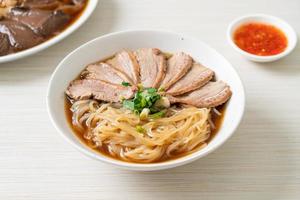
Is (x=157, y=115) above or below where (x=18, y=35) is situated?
above

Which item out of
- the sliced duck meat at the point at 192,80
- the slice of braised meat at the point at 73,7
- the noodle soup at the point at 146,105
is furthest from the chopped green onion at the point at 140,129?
the slice of braised meat at the point at 73,7

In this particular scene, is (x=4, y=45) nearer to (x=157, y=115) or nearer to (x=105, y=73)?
(x=105, y=73)

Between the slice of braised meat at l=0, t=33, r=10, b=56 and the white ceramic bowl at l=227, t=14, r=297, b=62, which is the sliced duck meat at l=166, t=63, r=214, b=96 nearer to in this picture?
the white ceramic bowl at l=227, t=14, r=297, b=62

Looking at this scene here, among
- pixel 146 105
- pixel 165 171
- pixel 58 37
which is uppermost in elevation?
pixel 146 105

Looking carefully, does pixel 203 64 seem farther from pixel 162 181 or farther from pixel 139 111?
pixel 162 181

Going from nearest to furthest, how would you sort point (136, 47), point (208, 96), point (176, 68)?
point (208, 96), point (176, 68), point (136, 47)

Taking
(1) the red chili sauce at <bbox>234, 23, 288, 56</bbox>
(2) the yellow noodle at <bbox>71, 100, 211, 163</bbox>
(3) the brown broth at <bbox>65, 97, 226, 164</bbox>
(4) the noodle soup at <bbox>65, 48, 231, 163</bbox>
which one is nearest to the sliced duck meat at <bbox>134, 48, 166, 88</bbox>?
(4) the noodle soup at <bbox>65, 48, 231, 163</bbox>

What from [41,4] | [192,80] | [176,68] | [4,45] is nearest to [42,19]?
[41,4]

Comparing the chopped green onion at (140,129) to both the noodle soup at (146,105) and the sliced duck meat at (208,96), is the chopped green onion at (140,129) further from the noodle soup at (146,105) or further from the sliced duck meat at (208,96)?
the sliced duck meat at (208,96)
